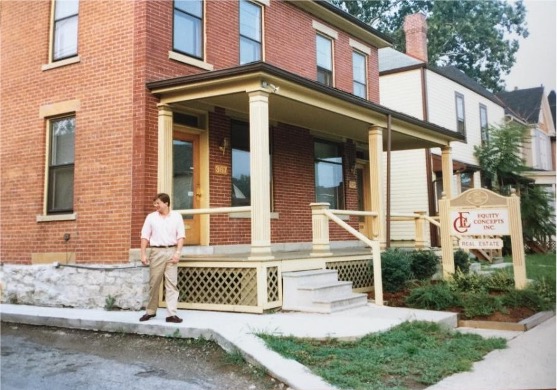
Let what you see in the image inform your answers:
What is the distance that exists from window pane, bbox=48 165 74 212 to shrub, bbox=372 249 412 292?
5.59m

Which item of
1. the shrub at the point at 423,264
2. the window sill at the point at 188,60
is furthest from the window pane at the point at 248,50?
the shrub at the point at 423,264

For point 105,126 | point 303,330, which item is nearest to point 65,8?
point 105,126

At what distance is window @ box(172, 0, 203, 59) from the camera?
9461 millimetres

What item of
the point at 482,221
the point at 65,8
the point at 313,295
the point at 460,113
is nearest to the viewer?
the point at 313,295

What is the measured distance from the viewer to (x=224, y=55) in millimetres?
10281

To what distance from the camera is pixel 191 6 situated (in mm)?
9734

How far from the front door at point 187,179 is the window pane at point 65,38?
101 inches

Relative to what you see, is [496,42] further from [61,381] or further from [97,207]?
[97,207]

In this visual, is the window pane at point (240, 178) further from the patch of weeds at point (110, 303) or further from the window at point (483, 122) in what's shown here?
the window at point (483, 122)

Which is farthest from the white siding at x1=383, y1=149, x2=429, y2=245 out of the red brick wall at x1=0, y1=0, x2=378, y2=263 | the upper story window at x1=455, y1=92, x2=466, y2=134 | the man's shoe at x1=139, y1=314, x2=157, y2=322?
the man's shoe at x1=139, y1=314, x2=157, y2=322

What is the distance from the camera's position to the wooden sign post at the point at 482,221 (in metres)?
7.95

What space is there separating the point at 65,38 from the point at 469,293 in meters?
8.33

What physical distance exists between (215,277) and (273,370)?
332cm

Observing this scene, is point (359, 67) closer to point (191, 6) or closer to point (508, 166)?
point (508, 166)
